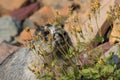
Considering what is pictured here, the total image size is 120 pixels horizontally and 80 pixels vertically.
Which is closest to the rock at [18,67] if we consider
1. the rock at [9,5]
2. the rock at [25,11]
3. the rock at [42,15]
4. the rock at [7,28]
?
the rock at [7,28]

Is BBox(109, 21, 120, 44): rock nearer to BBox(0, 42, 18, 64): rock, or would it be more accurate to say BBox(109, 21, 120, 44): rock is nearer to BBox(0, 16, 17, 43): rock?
BBox(0, 42, 18, 64): rock

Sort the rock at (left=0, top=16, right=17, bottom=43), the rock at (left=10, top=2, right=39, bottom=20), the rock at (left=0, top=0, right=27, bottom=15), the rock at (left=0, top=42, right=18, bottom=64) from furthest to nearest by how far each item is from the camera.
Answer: the rock at (left=0, top=0, right=27, bottom=15) → the rock at (left=10, top=2, right=39, bottom=20) → the rock at (left=0, top=16, right=17, bottom=43) → the rock at (left=0, top=42, right=18, bottom=64)

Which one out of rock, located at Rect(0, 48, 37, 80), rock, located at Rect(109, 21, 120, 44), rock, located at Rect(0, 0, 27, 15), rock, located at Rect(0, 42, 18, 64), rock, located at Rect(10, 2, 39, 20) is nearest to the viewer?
rock, located at Rect(109, 21, 120, 44)

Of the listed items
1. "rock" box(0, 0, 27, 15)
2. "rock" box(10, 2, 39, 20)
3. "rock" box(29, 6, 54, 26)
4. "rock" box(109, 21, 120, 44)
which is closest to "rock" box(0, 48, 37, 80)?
"rock" box(109, 21, 120, 44)

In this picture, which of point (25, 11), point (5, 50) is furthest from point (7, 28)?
point (5, 50)

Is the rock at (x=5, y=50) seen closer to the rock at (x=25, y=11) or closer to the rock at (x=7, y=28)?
the rock at (x=7, y=28)

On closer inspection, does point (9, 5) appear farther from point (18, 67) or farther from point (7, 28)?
point (18, 67)
